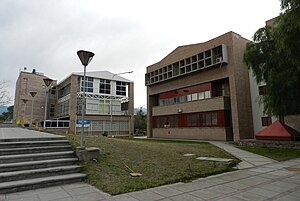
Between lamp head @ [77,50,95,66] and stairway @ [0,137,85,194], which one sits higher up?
lamp head @ [77,50,95,66]

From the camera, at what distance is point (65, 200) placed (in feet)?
14.3

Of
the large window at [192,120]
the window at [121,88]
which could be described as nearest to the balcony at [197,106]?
the large window at [192,120]

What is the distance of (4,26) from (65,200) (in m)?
11.8

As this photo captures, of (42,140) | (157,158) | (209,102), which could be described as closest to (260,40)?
(209,102)

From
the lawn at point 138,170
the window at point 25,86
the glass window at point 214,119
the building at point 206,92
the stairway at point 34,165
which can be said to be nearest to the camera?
the stairway at point 34,165

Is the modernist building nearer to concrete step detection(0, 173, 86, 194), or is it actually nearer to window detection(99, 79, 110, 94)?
window detection(99, 79, 110, 94)

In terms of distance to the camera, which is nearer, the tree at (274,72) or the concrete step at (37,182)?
the concrete step at (37,182)

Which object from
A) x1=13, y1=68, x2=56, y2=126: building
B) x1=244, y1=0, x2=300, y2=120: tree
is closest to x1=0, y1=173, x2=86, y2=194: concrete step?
x1=244, y1=0, x2=300, y2=120: tree

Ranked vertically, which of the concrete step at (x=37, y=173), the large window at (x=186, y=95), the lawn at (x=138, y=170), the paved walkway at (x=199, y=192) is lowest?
the paved walkway at (x=199, y=192)

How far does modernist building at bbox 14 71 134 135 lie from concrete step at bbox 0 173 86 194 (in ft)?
101

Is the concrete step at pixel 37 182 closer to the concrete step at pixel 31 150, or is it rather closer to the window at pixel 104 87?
the concrete step at pixel 31 150

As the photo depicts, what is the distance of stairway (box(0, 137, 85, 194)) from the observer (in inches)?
204

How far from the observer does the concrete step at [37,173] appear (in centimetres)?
523

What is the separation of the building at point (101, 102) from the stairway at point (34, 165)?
2896 centimetres
